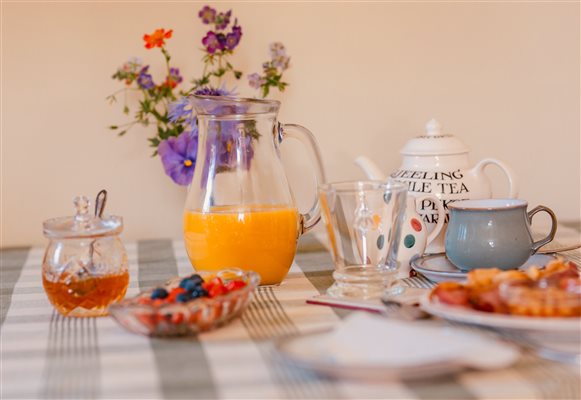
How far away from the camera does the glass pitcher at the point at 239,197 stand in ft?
3.25

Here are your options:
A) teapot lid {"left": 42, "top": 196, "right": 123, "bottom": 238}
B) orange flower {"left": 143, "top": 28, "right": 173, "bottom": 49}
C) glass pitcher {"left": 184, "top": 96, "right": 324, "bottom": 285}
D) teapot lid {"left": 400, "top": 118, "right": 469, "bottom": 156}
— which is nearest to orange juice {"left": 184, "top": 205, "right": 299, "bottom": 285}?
glass pitcher {"left": 184, "top": 96, "right": 324, "bottom": 285}

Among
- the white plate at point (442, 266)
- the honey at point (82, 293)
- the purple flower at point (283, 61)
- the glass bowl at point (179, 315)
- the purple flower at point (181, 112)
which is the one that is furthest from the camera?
the purple flower at point (283, 61)

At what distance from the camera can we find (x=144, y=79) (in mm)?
1349

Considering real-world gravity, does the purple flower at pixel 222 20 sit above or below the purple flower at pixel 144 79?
above

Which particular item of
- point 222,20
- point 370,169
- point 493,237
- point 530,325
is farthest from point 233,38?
point 530,325

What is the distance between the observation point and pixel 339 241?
3.07 ft

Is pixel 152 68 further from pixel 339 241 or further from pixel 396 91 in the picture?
pixel 339 241

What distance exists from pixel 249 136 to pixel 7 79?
58 cm

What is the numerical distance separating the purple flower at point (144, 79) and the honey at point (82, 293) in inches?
21.0

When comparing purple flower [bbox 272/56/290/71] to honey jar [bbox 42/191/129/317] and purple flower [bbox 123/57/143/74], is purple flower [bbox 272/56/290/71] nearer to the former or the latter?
purple flower [bbox 123/57/143/74]

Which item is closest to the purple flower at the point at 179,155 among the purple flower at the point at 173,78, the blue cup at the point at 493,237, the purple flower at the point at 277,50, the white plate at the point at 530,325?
the purple flower at the point at 173,78

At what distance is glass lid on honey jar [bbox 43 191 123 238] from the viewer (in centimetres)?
88

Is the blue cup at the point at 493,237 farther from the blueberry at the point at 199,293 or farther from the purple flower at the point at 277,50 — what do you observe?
the purple flower at the point at 277,50

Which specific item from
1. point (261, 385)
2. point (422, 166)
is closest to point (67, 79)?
point (422, 166)
